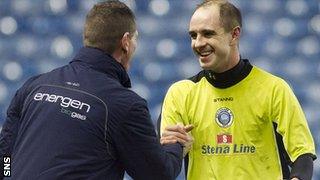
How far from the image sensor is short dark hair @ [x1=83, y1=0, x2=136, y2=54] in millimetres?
2850

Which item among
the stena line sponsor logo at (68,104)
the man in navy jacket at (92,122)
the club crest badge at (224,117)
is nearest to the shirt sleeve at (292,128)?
the club crest badge at (224,117)

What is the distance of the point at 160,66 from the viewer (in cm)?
623

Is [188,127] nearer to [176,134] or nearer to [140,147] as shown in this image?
[176,134]

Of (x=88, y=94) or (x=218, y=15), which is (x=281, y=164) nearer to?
(x=218, y=15)

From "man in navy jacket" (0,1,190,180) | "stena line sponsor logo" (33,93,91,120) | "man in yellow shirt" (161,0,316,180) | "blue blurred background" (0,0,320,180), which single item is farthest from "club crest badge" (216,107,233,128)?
"blue blurred background" (0,0,320,180)

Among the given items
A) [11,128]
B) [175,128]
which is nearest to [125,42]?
[175,128]

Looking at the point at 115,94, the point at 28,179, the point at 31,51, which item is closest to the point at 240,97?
the point at 115,94

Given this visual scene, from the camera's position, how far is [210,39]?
10.6ft

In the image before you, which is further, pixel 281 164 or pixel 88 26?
pixel 281 164

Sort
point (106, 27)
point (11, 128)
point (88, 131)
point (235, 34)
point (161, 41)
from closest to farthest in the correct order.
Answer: point (88, 131)
point (106, 27)
point (11, 128)
point (235, 34)
point (161, 41)

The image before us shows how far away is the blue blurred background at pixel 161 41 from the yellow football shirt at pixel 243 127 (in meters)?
2.82

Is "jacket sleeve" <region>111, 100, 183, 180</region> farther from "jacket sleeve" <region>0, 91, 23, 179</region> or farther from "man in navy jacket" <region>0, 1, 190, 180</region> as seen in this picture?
"jacket sleeve" <region>0, 91, 23, 179</region>

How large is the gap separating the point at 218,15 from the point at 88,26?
633mm

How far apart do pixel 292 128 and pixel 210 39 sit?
472mm
